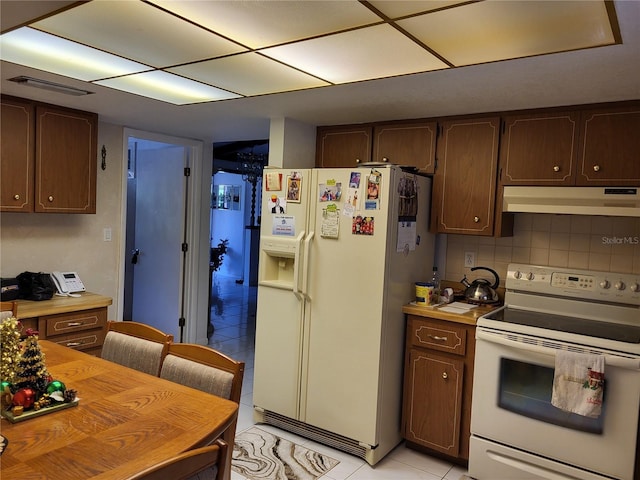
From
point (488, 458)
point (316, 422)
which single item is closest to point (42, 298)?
point (316, 422)

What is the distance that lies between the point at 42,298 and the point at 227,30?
2.39 m

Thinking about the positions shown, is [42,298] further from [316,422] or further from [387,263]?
[387,263]

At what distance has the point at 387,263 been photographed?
2812 millimetres

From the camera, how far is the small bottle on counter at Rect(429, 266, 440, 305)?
314 cm

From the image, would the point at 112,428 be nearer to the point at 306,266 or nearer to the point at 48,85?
the point at 306,266

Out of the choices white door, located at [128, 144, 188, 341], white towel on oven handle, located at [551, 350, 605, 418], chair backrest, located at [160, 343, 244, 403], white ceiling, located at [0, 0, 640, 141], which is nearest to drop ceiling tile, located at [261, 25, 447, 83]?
white ceiling, located at [0, 0, 640, 141]

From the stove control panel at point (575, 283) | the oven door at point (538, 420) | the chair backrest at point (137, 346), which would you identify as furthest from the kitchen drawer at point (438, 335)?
the chair backrest at point (137, 346)

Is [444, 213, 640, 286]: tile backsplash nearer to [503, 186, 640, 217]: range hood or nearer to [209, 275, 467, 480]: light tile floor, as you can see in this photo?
[503, 186, 640, 217]: range hood

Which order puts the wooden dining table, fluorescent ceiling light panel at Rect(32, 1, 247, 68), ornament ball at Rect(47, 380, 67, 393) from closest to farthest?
the wooden dining table < ornament ball at Rect(47, 380, 67, 393) < fluorescent ceiling light panel at Rect(32, 1, 247, 68)

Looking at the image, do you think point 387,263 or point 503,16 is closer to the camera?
point 503,16

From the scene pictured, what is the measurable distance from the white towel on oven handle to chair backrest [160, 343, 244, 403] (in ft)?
5.15

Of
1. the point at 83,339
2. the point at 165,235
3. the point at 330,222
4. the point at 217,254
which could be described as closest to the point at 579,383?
the point at 330,222

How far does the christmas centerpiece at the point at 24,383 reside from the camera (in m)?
1.59

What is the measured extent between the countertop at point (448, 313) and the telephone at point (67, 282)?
94.1 inches
